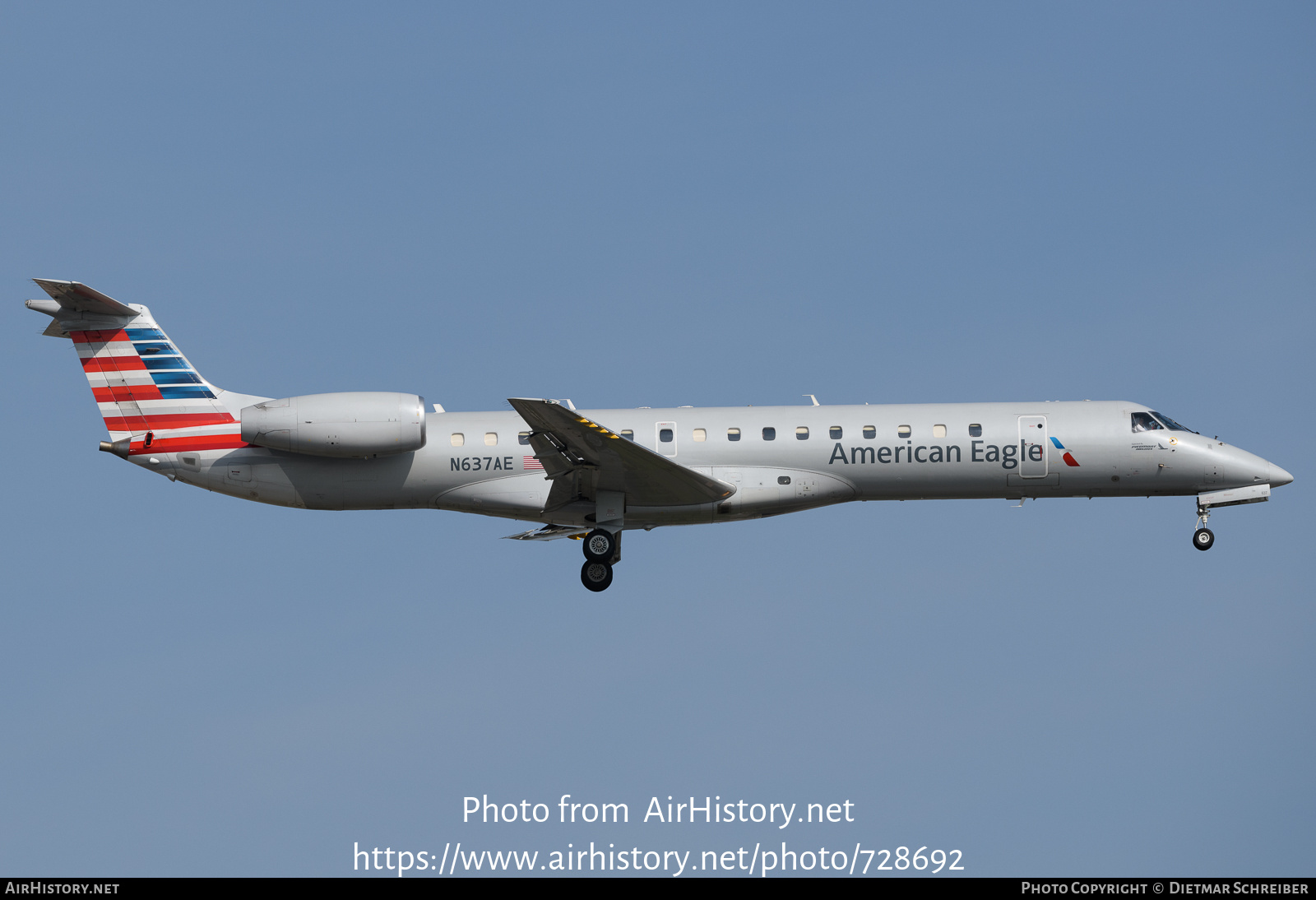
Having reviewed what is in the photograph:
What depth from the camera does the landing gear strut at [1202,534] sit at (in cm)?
2775

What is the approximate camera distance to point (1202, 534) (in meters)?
27.8

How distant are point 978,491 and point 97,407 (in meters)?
17.3

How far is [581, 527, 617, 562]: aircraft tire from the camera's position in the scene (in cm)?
2670

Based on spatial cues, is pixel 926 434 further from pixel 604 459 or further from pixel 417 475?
pixel 417 475

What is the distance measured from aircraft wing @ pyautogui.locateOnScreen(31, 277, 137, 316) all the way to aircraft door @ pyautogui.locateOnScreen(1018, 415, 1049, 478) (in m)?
17.6

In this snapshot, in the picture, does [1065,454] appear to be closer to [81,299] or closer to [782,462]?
[782,462]

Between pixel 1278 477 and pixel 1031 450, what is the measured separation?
508 centimetres

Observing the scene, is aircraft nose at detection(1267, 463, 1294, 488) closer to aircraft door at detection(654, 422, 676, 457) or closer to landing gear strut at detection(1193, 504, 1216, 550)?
landing gear strut at detection(1193, 504, 1216, 550)

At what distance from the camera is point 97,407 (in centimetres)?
2745

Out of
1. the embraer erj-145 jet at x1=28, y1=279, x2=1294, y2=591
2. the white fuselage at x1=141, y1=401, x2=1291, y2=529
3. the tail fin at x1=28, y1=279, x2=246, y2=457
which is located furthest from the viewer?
the tail fin at x1=28, y1=279, x2=246, y2=457

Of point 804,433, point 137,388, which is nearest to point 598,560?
point 804,433

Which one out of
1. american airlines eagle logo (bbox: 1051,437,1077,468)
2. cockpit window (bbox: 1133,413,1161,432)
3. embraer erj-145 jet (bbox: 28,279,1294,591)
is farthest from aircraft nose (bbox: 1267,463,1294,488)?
american airlines eagle logo (bbox: 1051,437,1077,468)

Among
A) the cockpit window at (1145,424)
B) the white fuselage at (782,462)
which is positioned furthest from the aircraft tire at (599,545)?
the cockpit window at (1145,424)

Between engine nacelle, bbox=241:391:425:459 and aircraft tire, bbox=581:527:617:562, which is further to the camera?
aircraft tire, bbox=581:527:617:562
